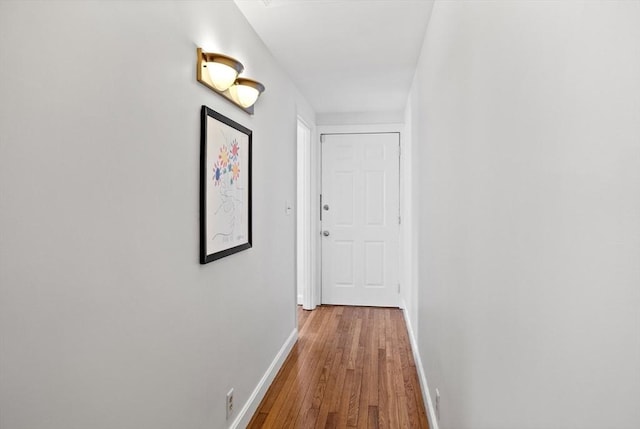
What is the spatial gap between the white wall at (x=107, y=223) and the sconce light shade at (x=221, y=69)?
8cm

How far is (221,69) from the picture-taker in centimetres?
173

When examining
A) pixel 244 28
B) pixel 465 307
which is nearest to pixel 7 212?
pixel 465 307

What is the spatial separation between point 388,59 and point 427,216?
1.31 metres

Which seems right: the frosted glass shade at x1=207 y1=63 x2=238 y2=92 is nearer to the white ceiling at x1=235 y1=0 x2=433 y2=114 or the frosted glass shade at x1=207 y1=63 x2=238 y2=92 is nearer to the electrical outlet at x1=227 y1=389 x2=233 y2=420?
the white ceiling at x1=235 y1=0 x2=433 y2=114

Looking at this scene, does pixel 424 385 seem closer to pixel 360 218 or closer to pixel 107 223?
pixel 107 223

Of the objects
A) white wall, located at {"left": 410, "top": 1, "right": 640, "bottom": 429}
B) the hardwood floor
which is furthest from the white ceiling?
the hardwood floor

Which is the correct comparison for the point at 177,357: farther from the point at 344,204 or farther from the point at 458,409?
the point at 344,204

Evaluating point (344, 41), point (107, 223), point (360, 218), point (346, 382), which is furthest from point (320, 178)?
point (107, 223)

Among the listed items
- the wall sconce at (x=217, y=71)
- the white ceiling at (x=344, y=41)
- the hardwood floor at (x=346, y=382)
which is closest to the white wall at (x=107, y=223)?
the wall sconce at (x=217, y=71)

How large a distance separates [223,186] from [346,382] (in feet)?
5.76

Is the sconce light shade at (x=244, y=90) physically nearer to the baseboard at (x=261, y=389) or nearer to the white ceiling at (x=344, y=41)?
the white ceiling at (x=344, y=41)

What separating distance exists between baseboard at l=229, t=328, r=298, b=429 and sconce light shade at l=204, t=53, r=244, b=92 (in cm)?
175

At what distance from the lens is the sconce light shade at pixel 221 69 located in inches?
66.9

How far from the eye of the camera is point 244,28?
2264mm
